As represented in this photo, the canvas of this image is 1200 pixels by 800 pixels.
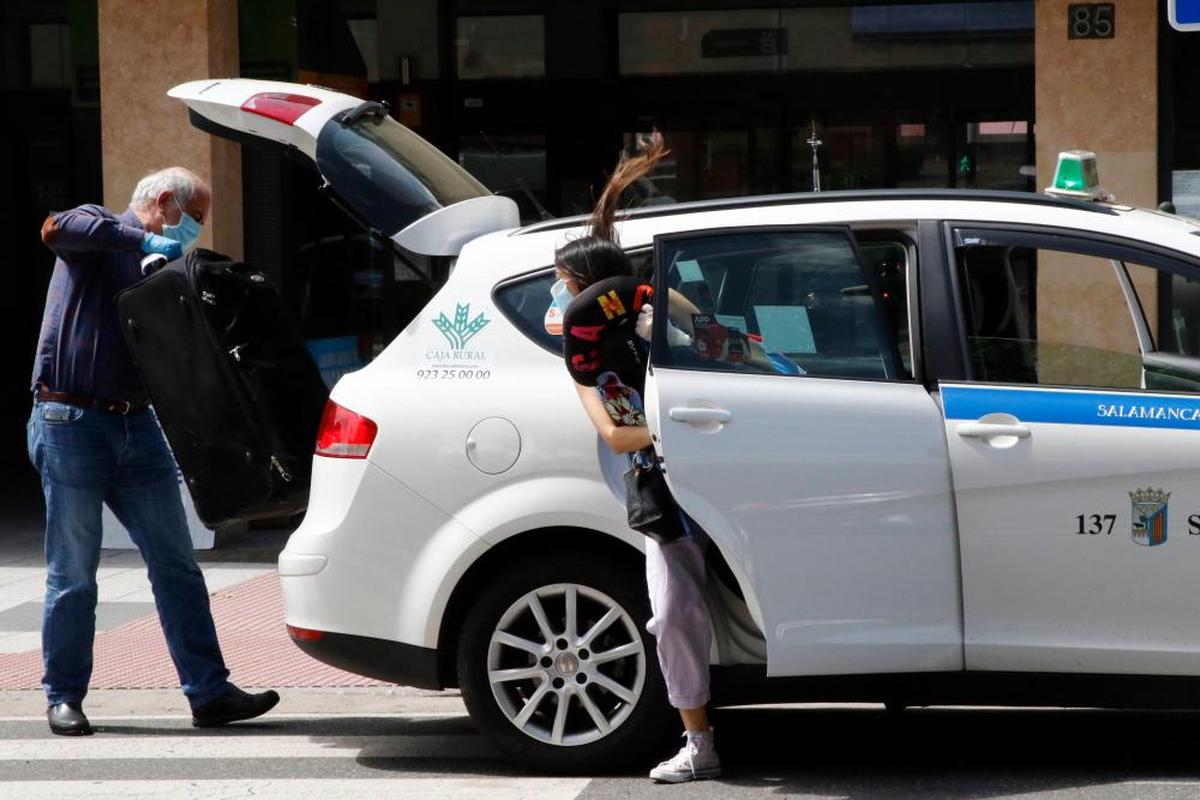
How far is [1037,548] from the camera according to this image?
5230mm

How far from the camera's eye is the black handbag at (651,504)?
17.4 ft

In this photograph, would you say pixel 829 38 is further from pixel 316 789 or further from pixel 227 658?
pixel 316 789

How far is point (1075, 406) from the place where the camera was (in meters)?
5.26

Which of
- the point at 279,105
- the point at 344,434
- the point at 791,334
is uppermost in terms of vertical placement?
the point at 279,105

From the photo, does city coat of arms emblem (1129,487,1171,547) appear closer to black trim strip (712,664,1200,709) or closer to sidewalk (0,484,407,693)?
black trim strip (712,664,1200,709)

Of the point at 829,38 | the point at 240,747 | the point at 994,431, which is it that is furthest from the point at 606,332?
the point at 829,38

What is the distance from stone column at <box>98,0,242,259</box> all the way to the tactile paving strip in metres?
2.96

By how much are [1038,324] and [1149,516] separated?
0.63 meters

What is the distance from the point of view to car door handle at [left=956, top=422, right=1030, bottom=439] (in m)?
5.23

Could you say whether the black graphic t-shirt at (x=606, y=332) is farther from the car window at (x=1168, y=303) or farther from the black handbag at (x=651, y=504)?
the car window at (x=1168, y=303)

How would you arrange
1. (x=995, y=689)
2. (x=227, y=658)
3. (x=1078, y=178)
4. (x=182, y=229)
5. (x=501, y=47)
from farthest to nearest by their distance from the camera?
(x=501, y=47), (x=227, y=658), (x=182, y=229), (x=1078, y=178), (x=995, y=689)

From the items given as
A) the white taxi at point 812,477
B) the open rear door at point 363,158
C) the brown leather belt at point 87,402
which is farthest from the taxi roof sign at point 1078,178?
the brown leather belt at point 87,402

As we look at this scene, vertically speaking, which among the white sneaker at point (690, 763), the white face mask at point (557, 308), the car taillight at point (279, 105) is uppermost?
the car taillight at point (279, 105)

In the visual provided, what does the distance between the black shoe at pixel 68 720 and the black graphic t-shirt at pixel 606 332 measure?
2385 millimetres
